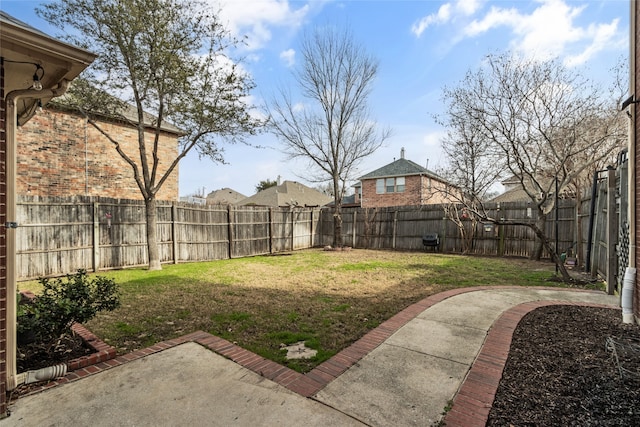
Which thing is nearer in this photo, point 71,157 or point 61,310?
point 61,310

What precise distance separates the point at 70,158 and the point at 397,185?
19.3 meters

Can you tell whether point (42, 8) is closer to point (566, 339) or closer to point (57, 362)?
point (57, 362)

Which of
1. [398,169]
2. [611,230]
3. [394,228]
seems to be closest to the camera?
[611,230]

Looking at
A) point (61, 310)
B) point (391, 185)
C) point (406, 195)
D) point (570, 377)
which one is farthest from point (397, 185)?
point (61, 310)

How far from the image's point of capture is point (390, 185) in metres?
23.7

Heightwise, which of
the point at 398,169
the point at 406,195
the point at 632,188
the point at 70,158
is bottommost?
the point at 632,188

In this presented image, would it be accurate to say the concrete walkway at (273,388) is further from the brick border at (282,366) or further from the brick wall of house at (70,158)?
the brick wall of house at (70,158)

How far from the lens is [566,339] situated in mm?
3215

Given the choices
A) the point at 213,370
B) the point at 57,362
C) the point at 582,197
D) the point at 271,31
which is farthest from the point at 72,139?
the point at 582,197

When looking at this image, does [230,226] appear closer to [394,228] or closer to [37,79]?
[394,228]

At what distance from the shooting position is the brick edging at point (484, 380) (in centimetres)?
205

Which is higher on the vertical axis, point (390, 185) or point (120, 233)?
point (390, 185)

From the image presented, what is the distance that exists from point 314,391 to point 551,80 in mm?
9653

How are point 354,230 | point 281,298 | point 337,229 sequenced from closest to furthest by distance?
point 281,298, point 337,229, point 354,230
